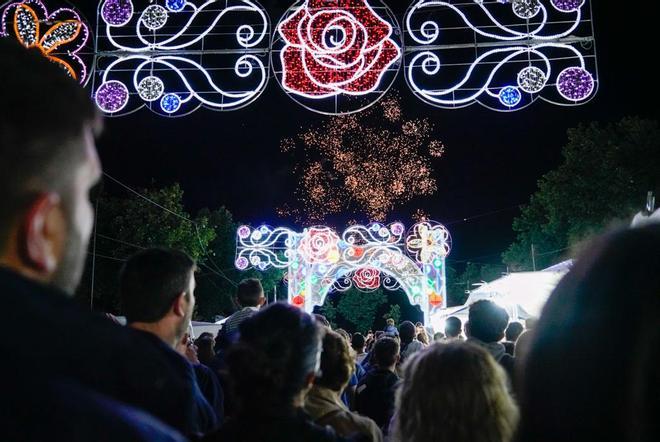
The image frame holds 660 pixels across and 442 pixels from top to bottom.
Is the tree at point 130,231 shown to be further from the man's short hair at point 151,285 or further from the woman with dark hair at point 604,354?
the woman with dark hair at point 604,354

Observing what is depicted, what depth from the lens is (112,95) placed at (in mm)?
6570

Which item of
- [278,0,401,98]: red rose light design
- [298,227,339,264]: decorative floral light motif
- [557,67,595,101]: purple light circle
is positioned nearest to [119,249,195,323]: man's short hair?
[278,0,401,98]: red rose light design

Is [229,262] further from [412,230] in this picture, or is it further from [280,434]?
[280,434]

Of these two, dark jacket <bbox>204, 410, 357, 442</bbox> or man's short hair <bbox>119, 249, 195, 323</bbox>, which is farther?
man's short hair <bbox>119, 249, 195, 323</bbox>

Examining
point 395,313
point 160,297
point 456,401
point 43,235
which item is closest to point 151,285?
point 160,297

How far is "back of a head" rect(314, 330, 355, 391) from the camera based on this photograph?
3.71 meters

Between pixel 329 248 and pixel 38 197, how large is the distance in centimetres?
2412

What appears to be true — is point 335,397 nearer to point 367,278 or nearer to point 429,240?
→ point 429,240

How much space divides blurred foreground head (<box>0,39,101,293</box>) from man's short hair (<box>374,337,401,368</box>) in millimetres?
4964

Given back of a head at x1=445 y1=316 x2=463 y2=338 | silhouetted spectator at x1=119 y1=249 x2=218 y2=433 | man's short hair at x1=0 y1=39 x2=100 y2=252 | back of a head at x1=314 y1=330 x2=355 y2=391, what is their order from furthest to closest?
back of a head at x1=445 y1=316 x2=463 y2=338 < back of a head at x1=314 y1=330 x2=355 y2=391 < silhouetted spectator at x1=119 y1=249 x2=218 y2=433 < man's short hair at x1=0 y1=39 x2=100 y2=252

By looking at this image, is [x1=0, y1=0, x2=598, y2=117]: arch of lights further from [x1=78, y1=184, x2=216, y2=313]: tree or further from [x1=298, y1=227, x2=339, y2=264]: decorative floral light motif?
[x1=78, y1=184, x2=216, y2=313]: tree

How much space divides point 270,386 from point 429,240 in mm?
21975

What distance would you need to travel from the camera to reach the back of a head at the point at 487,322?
16.5ft

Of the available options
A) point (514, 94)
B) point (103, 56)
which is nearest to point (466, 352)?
point (514, 94)
